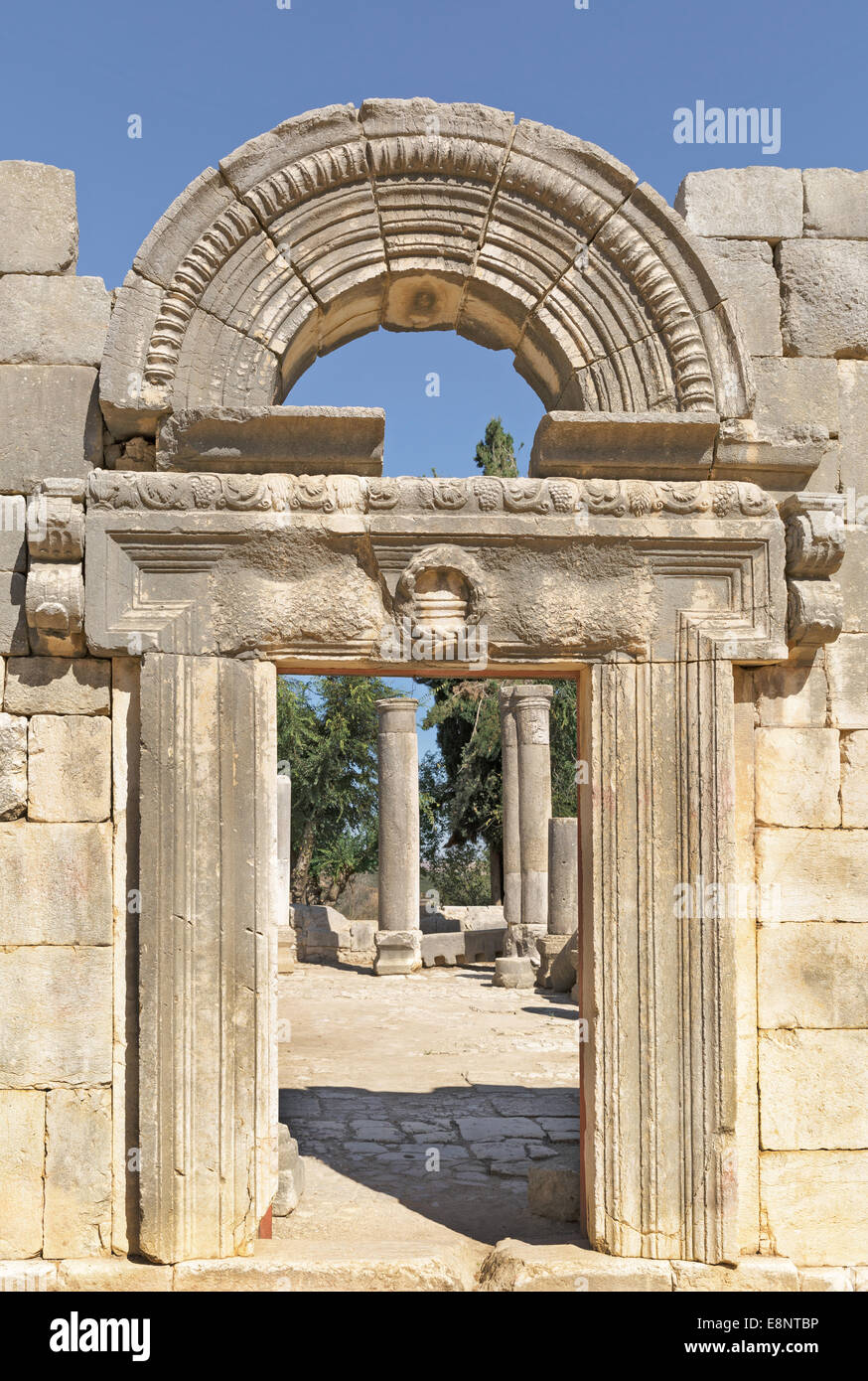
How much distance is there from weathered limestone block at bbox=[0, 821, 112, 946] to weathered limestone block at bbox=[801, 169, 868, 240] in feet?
14.2

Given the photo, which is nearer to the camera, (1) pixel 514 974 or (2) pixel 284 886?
(1) pixel 514 974

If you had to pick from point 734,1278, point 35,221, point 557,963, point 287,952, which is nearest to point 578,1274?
point 734,1278

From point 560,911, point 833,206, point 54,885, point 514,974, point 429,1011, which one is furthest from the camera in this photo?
point 514,974

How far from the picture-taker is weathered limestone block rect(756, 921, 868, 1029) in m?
4.79

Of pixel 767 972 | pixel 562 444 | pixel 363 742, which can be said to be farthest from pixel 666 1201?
pixel 363 742

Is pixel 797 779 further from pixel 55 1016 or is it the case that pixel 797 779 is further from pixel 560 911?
pixel 560 911

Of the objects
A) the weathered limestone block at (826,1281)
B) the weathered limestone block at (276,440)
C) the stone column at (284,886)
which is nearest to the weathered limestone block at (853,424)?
the weathered limestone block at (276,440)

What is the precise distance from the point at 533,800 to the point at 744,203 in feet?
44.3

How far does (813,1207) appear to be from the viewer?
4.70 m

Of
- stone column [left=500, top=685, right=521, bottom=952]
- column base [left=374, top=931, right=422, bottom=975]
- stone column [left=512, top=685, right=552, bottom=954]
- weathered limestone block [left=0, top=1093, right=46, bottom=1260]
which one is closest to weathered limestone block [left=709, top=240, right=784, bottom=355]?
weathered limestone block [left=0, top=1093, right=46, bottom=1260]

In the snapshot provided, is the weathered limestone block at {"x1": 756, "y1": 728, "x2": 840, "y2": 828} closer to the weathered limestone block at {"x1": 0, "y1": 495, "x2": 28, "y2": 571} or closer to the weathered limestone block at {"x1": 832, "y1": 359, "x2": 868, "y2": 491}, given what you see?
the weathered limestone block at {"x1": 832, "y1": 359, "x2": 868, "y2": 491}

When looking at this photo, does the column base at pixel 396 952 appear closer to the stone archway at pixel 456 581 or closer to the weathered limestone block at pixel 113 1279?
the stone archway at pixel 456 581

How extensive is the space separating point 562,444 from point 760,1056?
280cm

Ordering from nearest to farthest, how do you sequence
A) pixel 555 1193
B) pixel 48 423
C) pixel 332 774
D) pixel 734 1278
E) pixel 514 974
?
pixel 734 1278 < pixel 48 423 < pixel 555 1193 < pixel 514 974 < pixel 332 774
